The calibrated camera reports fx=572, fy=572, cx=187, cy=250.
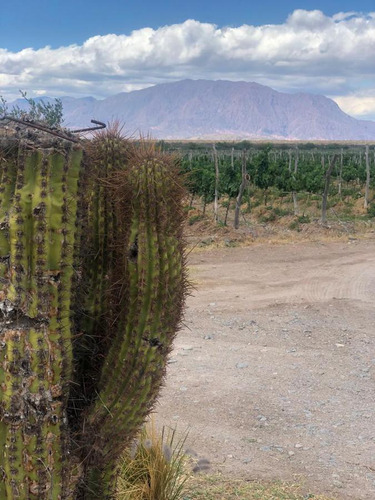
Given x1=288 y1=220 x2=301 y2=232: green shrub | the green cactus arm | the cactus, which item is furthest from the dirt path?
x1=288 y1=220 x2=301 y2=232: green shrub

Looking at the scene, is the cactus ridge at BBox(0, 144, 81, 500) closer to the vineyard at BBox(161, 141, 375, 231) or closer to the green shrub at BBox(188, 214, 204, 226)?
the vineyard at BBox(161, 141, 375, 231)

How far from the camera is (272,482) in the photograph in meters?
4.77

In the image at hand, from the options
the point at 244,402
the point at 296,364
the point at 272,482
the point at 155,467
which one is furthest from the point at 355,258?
the point at 155,467

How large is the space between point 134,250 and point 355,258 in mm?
13166

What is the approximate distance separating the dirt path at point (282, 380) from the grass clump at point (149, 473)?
0.96 meters

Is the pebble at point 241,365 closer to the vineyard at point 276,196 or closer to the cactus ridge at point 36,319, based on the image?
the cactus ridge at point 36,319

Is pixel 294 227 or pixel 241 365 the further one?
pixel 294 227

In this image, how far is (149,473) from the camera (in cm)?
413

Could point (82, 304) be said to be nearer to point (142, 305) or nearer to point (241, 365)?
point (142, 305)

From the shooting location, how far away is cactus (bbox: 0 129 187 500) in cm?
231

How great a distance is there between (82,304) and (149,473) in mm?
1883

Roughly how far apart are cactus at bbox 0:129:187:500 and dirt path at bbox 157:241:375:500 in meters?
2.36

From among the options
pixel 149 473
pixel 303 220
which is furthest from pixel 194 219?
pixel 149 473

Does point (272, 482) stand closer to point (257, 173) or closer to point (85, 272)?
point (85, 272)
